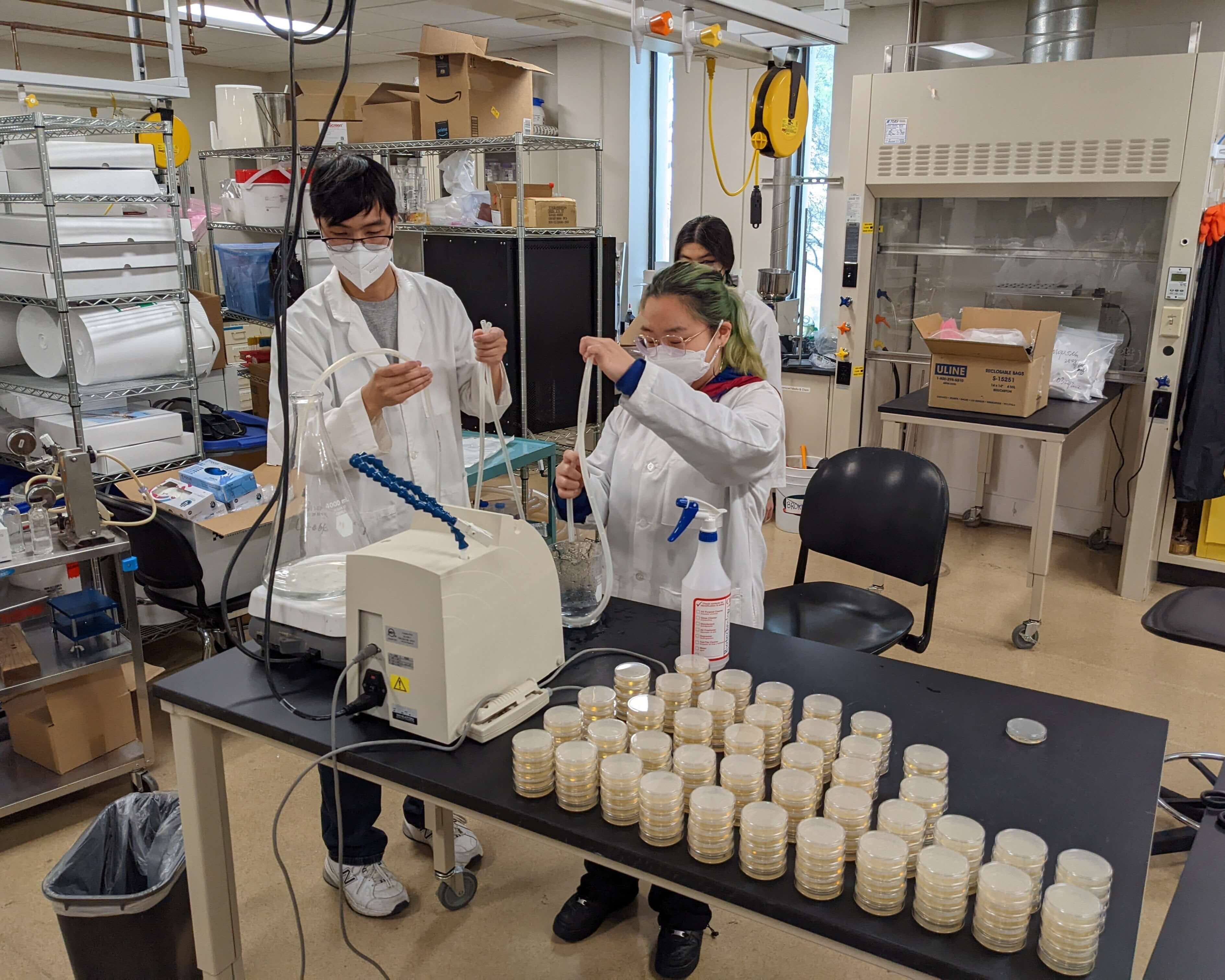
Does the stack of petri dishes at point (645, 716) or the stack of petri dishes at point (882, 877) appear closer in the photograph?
the stack of petri dishes at point (882, 877)

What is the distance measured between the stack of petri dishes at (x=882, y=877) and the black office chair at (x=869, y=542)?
3.74 ft

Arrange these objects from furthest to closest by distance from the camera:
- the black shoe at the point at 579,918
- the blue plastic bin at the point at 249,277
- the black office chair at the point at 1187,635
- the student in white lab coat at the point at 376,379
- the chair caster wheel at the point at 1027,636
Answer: the blue plastic bin at the point at 249,277 → the chair caster wheel at the point at 1027,636 → the black office chair at the point at 1187,635 → the black shoe at the point at 579,918 → the student in white lab coat at the point at 376,379

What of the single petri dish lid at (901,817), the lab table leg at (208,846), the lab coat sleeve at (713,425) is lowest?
the lab table leg at (208,846)

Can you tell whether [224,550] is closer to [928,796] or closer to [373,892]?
[373,892]

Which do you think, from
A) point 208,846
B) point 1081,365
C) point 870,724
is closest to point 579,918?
point 208,846

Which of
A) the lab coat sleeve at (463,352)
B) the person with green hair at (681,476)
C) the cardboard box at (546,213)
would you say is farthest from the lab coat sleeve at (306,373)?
the cardboard box at (546,213)

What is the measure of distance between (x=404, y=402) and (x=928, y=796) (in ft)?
4.27

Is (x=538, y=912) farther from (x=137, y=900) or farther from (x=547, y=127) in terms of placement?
(x=547, y=127)

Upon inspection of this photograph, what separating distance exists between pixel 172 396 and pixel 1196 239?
3.54 metres

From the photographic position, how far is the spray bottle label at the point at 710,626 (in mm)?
1319

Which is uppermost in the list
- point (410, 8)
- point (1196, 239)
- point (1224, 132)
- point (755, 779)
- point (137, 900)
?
point (410, 8)

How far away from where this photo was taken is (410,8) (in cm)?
495

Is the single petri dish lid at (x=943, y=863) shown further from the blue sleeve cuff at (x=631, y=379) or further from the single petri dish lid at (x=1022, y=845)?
the blue sleeve cuff at (x=631, y=379)

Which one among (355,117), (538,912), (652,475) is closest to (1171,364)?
(652,475)
